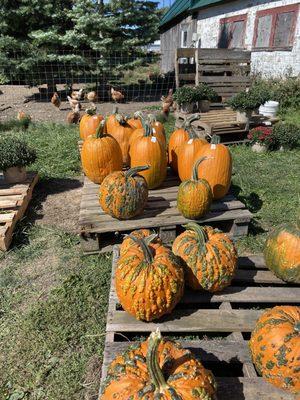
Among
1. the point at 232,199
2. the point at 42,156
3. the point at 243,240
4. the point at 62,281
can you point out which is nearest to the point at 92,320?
the point at 62,281

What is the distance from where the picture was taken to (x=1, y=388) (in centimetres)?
228

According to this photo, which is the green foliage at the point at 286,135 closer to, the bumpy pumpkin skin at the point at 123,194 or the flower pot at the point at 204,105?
the flower pot at the point at 204,105

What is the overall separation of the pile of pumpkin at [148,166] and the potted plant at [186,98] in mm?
4165

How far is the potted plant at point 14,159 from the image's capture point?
4.57m

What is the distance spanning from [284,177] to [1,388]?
4.95 meters

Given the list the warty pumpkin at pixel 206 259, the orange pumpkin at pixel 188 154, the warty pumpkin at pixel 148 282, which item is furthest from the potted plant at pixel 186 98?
the warty pumpkin at pixel 148 282

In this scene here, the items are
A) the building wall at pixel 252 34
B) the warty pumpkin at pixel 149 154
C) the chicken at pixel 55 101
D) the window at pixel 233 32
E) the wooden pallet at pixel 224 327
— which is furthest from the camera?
the window at pixel 233 32

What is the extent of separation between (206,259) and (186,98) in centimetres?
681

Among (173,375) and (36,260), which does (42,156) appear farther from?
(173,375)

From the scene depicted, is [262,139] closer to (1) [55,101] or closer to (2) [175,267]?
(2) [175,267]

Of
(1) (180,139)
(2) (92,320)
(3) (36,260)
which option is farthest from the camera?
(1) (180,139)

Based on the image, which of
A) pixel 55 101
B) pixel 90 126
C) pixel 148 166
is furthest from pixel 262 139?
pixel 55 101

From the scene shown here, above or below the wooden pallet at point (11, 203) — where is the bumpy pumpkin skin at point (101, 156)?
above

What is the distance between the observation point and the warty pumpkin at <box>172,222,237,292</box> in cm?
242
